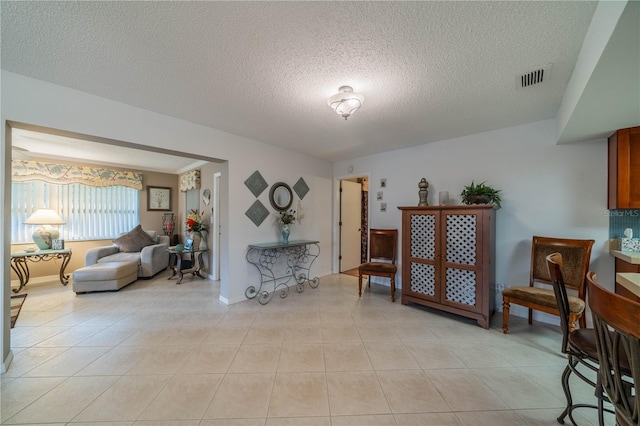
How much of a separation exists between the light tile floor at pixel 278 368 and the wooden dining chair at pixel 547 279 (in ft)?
1.19

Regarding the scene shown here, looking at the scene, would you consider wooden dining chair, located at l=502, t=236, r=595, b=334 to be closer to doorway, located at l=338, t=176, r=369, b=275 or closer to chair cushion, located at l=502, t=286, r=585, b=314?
chair cushion, located at l=502, t=286, r=585, b=314

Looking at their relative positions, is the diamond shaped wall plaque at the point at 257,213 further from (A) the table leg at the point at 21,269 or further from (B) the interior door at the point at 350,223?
(A) the table leg at the point at 21,269

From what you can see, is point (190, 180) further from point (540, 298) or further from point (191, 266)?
point (540, 298)

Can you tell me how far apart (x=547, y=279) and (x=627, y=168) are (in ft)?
4.16

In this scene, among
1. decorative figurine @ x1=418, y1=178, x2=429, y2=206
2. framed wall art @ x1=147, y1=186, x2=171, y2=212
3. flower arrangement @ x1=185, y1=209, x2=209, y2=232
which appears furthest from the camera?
framed wall art @ x1=147, y1=186, x2=171, y2=212

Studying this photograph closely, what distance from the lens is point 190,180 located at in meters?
5.06

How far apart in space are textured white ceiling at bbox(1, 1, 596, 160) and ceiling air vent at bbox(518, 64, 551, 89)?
6 centimetres

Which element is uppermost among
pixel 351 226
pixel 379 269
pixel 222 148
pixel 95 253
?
pixel 222 148

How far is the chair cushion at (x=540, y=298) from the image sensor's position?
6.64ft

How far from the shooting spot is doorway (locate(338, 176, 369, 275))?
16.3ft

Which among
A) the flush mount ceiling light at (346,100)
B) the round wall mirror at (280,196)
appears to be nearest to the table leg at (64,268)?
the round wall mirror at (280,196)

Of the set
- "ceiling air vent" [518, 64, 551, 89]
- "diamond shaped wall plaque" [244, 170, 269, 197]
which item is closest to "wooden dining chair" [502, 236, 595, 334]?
"ceiling air vent" [518, 64, 551, 89]

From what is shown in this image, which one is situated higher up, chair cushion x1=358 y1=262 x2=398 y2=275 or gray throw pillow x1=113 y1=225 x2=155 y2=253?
→ gray throw pillow x1=113 y1=225 x2=155 y2=253

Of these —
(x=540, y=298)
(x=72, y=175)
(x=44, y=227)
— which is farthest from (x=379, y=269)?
(x=72, y=175)
